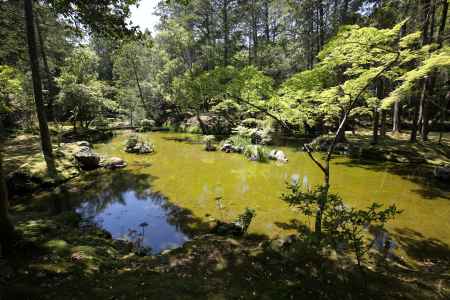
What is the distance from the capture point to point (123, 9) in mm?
6191

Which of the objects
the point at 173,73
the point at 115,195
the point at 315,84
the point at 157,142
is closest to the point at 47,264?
the point at 115,195

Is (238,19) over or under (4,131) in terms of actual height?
over

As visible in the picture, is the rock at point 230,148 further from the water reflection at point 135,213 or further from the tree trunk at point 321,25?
the tree trunk at point 321,25

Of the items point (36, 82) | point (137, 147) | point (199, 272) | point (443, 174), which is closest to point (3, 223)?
point (199, 272)

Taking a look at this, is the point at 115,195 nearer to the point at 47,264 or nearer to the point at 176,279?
the point at 47,264

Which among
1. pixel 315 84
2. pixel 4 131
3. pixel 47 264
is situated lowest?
pixel 47 264

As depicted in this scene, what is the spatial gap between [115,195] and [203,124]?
15594mm

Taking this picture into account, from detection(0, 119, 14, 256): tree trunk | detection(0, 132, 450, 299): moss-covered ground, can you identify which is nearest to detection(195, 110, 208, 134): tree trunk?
detection(0, 132, 450, 299): moss-covered ground

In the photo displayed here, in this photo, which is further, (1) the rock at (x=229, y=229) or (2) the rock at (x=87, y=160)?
(2) the rock at (x=87, y=160)

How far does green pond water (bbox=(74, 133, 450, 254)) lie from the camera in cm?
654

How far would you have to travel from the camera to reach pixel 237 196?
862cm

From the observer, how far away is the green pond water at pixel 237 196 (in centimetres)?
654

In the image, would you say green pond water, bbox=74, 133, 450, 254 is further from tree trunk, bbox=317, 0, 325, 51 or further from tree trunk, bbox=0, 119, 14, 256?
tree trunk, bbox=317, 0, 325, 51

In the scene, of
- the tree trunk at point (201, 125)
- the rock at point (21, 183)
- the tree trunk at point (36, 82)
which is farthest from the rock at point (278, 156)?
the tree trunk at point (201, 125)
